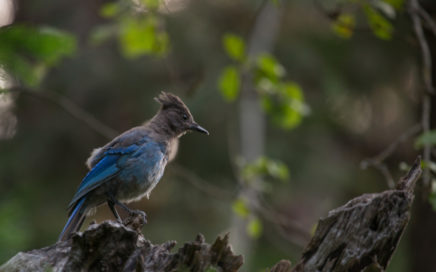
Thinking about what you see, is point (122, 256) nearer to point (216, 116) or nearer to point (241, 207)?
point (241, 207)

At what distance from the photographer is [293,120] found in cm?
572

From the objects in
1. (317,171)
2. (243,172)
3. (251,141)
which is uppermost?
(317,171)

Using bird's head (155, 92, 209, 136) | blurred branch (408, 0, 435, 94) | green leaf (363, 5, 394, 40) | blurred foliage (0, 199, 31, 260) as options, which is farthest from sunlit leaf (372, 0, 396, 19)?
blurred foliage (0, 199, 31, 260)

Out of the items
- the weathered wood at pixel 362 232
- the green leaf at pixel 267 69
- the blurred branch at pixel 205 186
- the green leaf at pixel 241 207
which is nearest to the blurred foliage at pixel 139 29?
the green leaf at pixel 267 69

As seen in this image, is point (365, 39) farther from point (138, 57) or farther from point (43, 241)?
point (43, 241)

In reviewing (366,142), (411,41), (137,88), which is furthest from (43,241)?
(411,41)

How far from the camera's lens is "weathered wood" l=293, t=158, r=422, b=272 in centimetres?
278

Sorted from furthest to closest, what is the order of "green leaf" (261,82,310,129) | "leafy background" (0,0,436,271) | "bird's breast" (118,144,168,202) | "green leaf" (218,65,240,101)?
"leafy background" (0,0,436,271), "green leaf" (261,82,310,129), "green leaf" (218,65,240,101), "bird's breast" (118,144,168,202)

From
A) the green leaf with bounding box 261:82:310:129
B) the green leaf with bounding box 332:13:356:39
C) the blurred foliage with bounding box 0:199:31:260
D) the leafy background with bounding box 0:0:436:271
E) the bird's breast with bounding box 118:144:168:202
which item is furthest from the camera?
the leafy background with bounding box 0:0:436:271

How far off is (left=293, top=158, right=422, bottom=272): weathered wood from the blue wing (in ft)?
7.08

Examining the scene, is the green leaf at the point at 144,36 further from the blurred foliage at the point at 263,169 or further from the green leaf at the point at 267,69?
the blurred foliage at the point at 263,169

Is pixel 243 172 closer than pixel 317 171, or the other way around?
pixel 243 172

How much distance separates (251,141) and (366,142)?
13.8ft

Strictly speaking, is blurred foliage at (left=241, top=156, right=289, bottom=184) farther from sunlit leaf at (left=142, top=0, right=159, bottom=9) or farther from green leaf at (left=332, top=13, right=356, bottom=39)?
sunlit leaf at (left=142, top=0, right=159, bottom=9)
